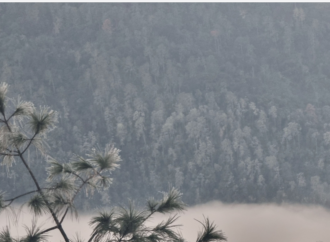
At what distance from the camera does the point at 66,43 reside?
4706cm

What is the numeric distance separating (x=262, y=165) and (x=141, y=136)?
25.1 ft

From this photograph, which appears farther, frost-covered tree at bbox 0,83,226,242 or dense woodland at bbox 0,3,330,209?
dense woodland at bbox 0,3,330,209

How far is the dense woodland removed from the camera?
3525cm

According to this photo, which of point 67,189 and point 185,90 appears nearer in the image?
point 67,189

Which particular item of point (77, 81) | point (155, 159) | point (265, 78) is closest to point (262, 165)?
point (155, 159)

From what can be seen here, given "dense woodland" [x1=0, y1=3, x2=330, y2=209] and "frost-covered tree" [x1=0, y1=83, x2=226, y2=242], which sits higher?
"dense woodland" [x1=0, y1=3, x2=330, y2=209]

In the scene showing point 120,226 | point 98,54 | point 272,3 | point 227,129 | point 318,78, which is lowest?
point 120,226

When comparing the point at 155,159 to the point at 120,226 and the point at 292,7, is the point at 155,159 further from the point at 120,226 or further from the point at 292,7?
the point at 120,226

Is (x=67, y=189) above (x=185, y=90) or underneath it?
underneath

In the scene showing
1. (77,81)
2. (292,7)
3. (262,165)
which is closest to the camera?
(262,165)

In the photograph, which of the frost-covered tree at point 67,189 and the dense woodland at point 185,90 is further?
the dense woodland at point 185,90

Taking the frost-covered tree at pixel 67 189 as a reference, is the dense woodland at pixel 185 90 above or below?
above

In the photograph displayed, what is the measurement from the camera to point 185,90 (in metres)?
43.2

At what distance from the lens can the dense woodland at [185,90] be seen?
3525cm
